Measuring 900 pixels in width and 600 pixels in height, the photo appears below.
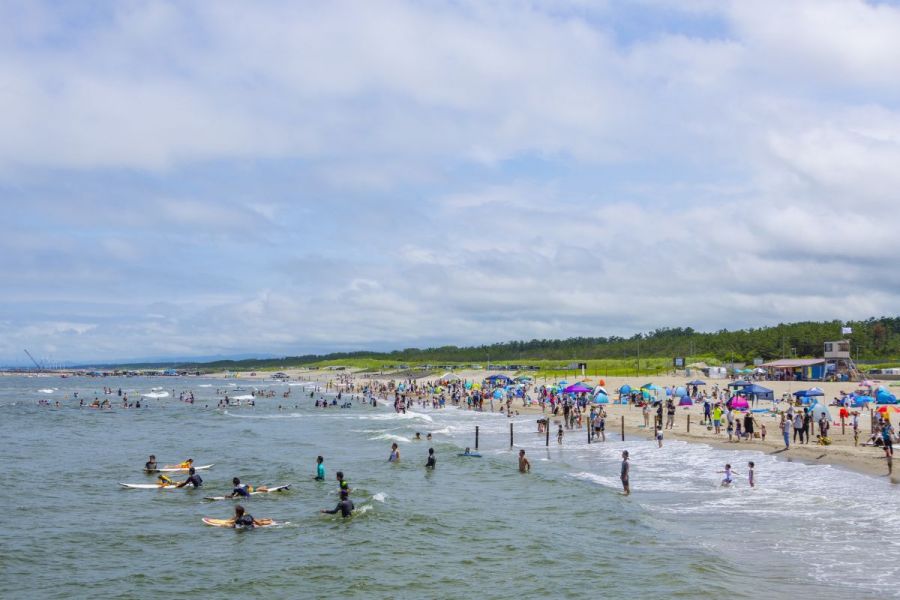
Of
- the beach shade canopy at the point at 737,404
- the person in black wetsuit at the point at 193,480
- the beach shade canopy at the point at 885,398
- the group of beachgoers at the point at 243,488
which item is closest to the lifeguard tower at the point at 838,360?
the beach shade canopy at the point at 885,398

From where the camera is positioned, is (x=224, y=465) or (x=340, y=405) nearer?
(x=224, y=465)

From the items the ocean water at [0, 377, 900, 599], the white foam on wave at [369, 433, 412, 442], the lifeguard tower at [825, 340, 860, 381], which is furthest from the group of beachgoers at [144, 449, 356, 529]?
the lifeguard tower at [825, 340, 860, 381]

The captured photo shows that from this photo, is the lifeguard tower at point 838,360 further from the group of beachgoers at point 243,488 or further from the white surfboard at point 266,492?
the white surfboard at point 266,492

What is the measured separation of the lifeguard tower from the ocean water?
50.0m

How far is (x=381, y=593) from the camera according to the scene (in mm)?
16938

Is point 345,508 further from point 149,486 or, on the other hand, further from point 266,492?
point 149,486

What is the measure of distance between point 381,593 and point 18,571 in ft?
30.9

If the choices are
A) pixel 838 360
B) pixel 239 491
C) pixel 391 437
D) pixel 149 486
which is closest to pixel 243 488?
pixel 239 491

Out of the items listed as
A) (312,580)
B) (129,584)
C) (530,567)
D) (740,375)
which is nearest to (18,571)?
(129,584)

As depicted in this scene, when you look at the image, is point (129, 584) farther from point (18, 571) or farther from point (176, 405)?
point (176, 405)

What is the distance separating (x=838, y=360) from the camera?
8131cm

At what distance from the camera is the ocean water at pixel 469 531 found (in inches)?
679

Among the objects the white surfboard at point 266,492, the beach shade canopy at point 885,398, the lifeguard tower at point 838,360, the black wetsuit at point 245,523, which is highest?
the lifeguard tower at point 838,360

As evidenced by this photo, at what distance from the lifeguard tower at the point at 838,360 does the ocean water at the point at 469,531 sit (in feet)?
164
